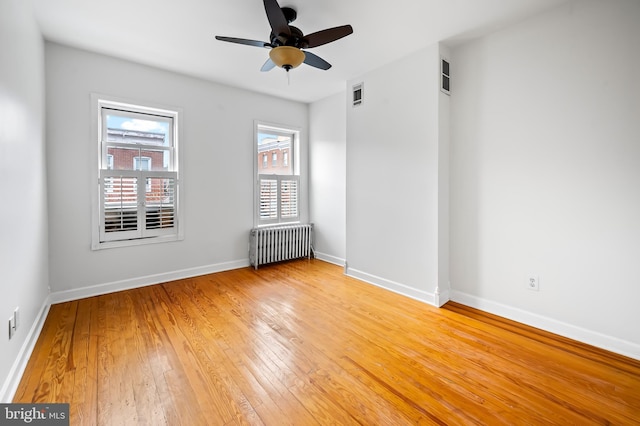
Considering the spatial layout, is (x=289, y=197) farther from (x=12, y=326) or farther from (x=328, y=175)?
(x=12, y=326)


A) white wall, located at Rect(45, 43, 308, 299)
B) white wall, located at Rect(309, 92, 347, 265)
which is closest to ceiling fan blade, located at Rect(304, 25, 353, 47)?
white wall, located at Rect(309, 92, 347, 265)

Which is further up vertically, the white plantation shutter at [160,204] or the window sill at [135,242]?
the white plantation shutter at [160,204]

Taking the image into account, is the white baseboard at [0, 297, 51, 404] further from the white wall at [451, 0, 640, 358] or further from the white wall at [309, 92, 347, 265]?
the white wall at [451, 0, 640, 358]

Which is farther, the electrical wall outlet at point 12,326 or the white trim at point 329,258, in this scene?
the white trim at point 329,258

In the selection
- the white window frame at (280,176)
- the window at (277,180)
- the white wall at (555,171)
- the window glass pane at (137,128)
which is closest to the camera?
the white wall at (555,171)

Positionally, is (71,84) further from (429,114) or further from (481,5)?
(481,5)

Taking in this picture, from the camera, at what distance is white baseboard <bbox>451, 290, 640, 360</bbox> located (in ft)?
7.30

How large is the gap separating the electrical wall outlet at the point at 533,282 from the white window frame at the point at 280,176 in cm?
357

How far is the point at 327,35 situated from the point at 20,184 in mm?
2665

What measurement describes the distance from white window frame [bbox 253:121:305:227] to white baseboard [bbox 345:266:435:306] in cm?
158

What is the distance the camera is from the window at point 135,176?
3457mm

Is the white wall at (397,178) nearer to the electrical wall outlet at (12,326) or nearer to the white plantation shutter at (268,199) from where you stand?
the white plantation shutter at (268,199)

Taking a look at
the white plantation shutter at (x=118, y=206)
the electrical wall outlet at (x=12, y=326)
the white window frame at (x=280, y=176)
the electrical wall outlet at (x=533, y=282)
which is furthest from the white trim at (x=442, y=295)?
the white plantation shutter at (x=118, y=206)

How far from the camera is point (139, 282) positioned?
12.1 ft
